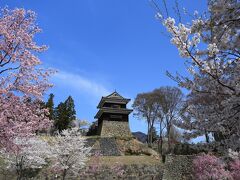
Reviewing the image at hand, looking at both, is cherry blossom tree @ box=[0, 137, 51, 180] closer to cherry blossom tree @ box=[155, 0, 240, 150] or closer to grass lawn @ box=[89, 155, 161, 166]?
grass lawn @ box=[89, 155, 161, 166]

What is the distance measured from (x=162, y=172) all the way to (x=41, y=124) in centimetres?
2015

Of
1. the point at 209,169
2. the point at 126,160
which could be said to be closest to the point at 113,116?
the point at 126,160

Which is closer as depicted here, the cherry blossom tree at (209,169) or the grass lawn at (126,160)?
the cherry blossom tree at (209,169)

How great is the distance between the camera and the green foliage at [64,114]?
4681 cm

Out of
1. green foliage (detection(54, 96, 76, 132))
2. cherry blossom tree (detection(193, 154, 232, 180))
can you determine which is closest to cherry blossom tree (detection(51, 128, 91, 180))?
cherry blossom tree (detection(193, 154, 232, 180))

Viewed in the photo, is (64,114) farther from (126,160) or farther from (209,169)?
(209,169)

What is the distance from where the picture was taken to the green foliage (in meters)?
46.8

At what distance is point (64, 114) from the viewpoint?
1865 inches

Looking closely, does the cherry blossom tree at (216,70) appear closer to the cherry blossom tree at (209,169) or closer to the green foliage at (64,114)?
the cherry blossom tree at (209,169)

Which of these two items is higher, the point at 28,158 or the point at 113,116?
the point at 113,116

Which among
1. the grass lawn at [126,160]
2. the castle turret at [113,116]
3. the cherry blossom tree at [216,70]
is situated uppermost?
the castle turret at [113,116]

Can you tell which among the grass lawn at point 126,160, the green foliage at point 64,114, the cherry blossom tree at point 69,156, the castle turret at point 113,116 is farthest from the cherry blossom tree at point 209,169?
the green foliage at point 64,114

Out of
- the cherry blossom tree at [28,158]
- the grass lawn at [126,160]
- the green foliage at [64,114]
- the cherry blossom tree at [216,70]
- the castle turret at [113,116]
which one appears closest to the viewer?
the cherry blossom tree at [216,70]

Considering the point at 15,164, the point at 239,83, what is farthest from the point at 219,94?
the point at 15,164
